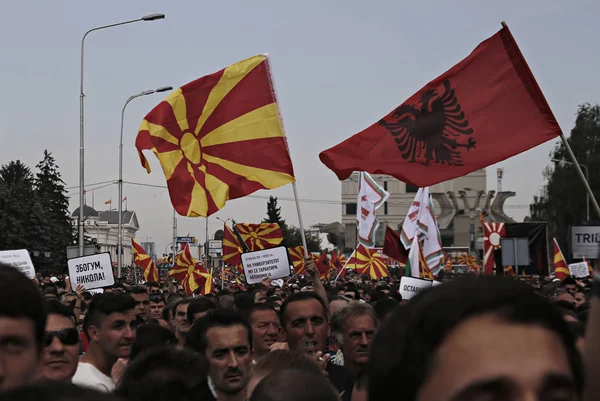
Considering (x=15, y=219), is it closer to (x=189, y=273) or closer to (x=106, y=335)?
(x=189, y=273)

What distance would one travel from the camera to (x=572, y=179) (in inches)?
2377

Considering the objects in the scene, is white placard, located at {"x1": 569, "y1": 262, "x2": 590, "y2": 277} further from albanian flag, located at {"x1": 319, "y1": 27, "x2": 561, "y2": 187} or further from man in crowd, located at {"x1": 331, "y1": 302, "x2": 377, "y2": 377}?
man in crowd, located at {"x1": 331, "y1": 302, "x2": 377, "y2": 377}

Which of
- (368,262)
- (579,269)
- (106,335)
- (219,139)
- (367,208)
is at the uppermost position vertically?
(219,139)

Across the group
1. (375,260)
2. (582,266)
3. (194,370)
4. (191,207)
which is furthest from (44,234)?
(194,370)

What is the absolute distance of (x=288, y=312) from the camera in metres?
7.33

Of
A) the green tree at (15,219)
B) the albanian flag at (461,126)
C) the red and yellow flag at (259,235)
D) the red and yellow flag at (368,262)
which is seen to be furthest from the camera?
the green tree at (15,219)

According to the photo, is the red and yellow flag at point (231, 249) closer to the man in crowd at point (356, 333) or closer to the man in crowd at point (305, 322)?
the man in crowd at point (305, 322)

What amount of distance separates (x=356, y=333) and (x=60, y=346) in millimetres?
1811

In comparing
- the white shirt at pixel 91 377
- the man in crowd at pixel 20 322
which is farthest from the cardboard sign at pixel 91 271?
the man in crowd at pixel 20 322

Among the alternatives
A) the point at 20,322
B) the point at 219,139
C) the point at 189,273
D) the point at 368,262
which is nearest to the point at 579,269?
the point at 189,273

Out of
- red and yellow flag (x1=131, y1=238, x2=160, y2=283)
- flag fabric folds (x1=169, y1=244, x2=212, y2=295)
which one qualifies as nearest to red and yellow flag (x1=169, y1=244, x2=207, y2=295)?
flag fabric folds (x1=169, y1=244, x2=212, y2=295)

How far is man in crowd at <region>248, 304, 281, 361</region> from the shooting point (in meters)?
7.78

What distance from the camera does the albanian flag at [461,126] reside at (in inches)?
348

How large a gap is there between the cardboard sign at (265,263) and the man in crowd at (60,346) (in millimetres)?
10210
